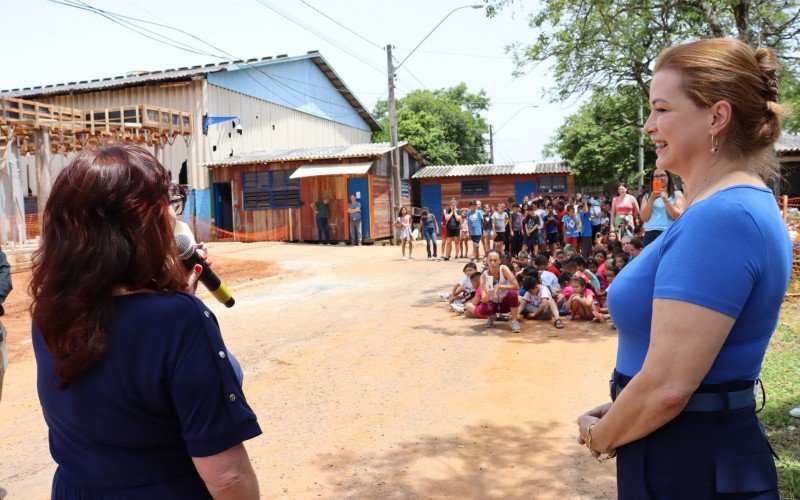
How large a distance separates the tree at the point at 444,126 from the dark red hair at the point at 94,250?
34.7m

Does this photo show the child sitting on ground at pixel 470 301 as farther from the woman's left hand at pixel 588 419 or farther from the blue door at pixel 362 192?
the blue door at pixel 362 192

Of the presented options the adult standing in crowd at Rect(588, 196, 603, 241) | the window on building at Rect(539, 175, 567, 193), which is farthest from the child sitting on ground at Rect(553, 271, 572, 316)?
the window on building at Rect(539, 175, 567, 193)

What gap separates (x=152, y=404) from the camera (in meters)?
1.47

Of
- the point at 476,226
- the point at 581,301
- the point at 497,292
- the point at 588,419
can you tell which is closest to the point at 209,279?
the point at 588,419

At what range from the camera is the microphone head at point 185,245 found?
2156 mm

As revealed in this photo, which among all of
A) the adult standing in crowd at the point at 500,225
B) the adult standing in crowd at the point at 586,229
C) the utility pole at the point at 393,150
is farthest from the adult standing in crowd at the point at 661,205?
the utility pole at the point at 393,150

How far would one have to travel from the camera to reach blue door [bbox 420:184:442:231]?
93.4 ft

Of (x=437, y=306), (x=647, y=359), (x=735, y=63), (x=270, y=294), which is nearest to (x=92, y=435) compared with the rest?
(x=647, y=359)

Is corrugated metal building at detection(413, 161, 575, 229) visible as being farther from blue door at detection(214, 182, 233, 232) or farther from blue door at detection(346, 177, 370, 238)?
blue door at detection(214, 182, 233, 232)

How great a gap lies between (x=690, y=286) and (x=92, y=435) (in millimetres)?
1408

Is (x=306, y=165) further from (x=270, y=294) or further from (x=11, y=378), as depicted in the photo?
(x=11, y=378)

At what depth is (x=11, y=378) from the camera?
7.20m

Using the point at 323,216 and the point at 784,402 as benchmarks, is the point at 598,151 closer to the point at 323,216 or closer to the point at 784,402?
the point at 323,216

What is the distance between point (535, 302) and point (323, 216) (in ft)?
44.2
